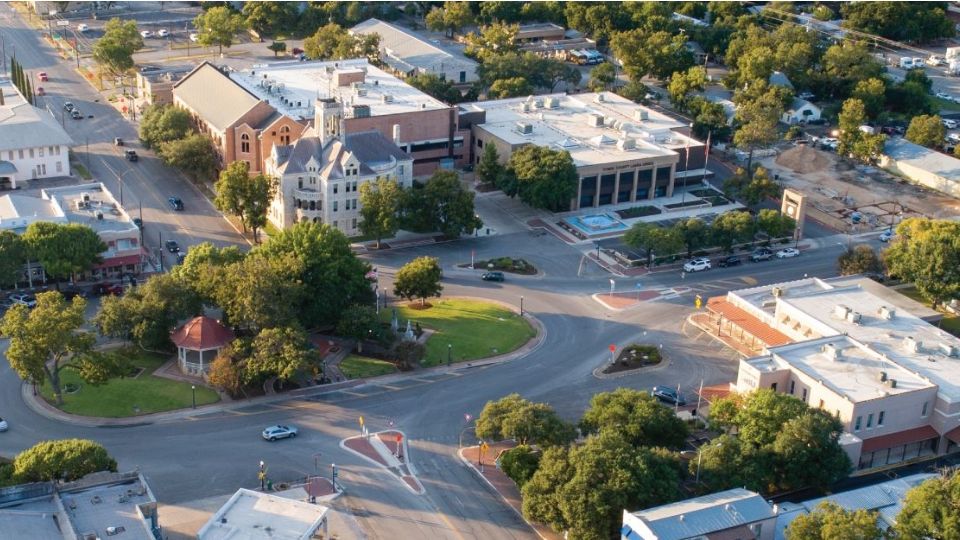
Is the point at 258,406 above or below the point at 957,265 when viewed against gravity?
below

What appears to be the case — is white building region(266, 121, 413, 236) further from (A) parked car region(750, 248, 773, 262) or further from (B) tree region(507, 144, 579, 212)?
(A) parked car region(750, 248, 773, 262)

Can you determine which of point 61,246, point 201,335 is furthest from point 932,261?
point 61,246

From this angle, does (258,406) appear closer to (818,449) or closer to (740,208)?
(818,449)

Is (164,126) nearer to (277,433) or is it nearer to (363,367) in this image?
(363,367)

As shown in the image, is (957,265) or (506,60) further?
(506,60)

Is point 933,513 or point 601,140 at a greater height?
point 601,140

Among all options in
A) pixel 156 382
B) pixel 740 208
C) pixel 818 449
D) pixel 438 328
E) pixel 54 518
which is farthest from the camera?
pixel 740 208

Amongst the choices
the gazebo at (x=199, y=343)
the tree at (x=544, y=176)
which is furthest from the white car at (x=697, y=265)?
the gazebo at (x=199, y=343)

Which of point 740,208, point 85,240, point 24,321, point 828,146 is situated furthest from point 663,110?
point 24,321

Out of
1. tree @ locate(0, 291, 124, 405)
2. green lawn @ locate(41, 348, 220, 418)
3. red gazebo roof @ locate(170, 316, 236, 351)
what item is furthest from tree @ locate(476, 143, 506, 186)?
tree @ locate(0, 291, 124, 405)
